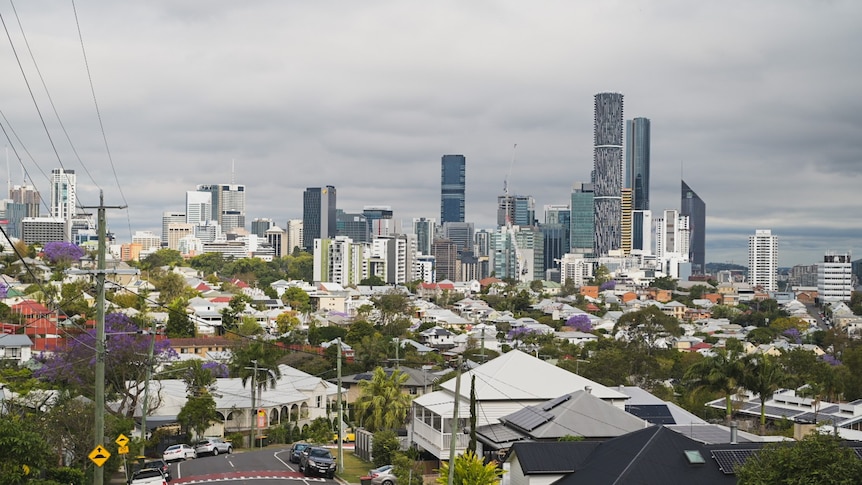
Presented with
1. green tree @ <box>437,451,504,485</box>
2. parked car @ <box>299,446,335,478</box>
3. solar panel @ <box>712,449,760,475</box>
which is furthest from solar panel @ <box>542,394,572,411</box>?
solar panel @ <box>712,449,760,475</box>

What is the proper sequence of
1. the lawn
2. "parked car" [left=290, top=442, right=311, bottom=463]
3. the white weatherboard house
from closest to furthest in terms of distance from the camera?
the white weatherboard house
the lawn
"parked car" [left=290, top=442, right=311, bottom=463]

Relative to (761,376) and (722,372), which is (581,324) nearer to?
(761,376)

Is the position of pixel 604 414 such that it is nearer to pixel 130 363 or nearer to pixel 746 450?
pixel 746 450

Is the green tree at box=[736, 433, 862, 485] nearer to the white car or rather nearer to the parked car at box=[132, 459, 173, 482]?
the parked car at box=[132, 459, 173, 482]

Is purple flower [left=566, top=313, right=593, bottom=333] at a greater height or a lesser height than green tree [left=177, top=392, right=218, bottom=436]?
lesser

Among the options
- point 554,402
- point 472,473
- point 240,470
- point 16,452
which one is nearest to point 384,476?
point 554,402

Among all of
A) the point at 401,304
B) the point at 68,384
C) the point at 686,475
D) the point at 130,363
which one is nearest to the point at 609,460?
the point at 686,475
